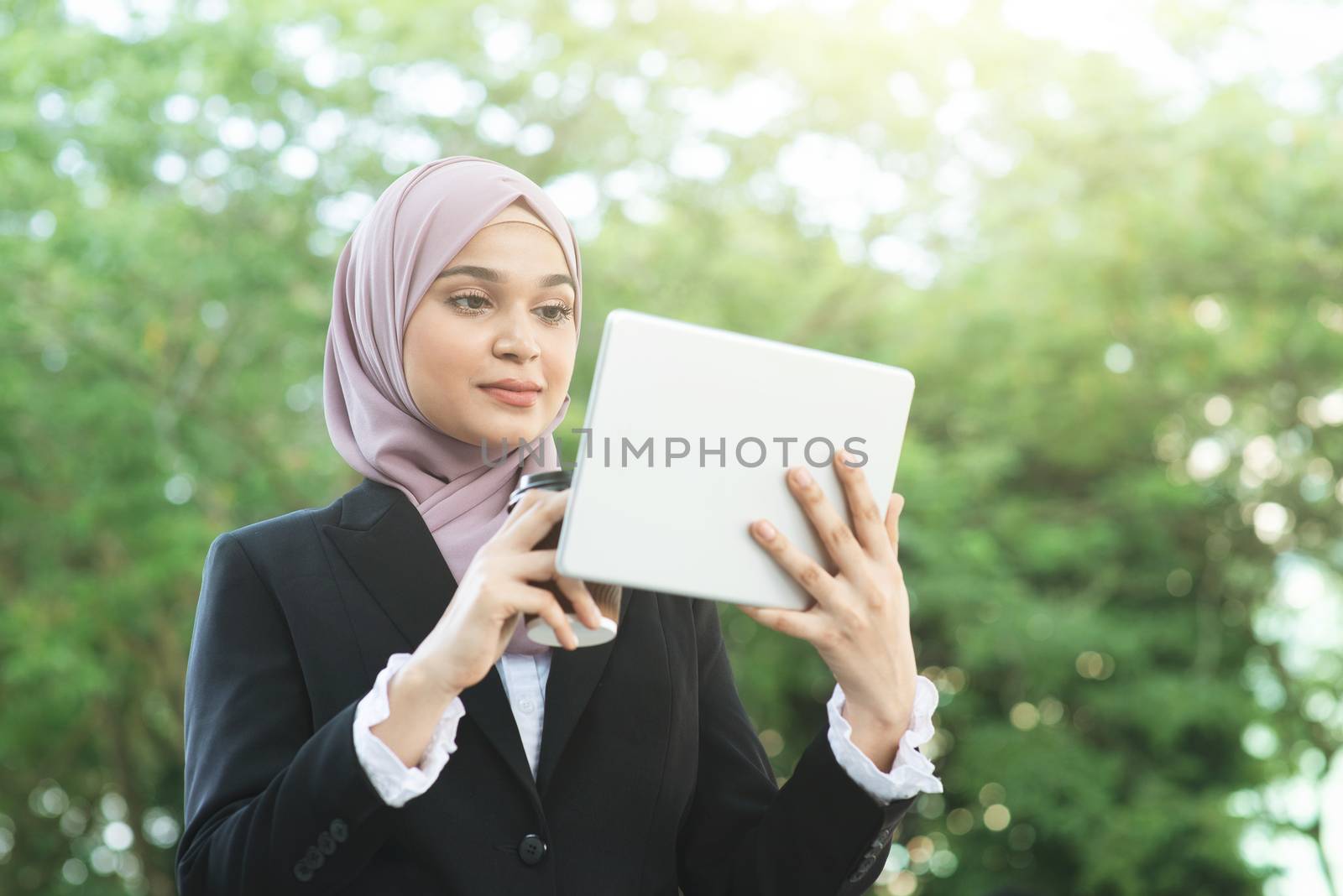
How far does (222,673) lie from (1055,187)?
24.4ft

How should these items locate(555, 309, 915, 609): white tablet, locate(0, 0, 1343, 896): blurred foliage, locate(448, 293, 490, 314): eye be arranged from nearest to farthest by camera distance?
locate(555, 309, 915, 609): white tablet → locate(448, 293, 490, 314): eye → locate(0, 0, 1343, 896): blurred foliage

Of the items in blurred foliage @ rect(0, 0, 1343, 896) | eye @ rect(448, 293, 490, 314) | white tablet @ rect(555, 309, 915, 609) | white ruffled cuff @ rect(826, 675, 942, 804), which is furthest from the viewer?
blurred foliage @ rect(0, 0, 1343, 896)

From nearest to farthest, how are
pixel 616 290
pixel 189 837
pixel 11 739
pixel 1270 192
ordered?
pixel 189 837 < pixel 1270 192 < pixel 616 290 < pixel 11 739

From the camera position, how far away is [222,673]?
5.12 ft

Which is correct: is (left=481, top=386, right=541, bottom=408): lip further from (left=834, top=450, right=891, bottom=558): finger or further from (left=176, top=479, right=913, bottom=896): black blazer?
(left=834, top=450, right=891, bottom=558): finger

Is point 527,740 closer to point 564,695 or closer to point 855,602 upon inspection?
point 564,695

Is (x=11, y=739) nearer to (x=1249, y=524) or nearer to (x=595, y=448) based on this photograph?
(x=1249, y=524)

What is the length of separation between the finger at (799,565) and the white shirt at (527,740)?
0.20 m

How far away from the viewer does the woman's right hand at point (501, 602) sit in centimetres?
129

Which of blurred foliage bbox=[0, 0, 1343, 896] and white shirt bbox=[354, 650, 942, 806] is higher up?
white shirt bbox=[354, 650, 942, 806]

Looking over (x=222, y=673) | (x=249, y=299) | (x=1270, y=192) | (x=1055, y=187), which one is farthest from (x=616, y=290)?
(x=222, y=673)

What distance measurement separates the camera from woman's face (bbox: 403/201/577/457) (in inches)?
63.6

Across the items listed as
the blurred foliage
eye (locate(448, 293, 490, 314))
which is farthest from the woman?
the blurred foliage

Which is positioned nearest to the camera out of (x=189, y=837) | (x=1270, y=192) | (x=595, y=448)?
(x=595, y=448)
